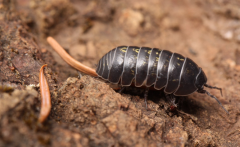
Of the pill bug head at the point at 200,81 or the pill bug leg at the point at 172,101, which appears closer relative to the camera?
the pill bug leg at the point at 172,101

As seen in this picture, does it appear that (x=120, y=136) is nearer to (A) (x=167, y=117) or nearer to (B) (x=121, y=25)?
(A) (x=167, y=117)

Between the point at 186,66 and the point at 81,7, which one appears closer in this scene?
the point at 186,66

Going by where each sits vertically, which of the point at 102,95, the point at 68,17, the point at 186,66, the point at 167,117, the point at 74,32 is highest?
the point at 68,17

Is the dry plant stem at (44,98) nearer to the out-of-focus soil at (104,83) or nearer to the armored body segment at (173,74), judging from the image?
the out-of-focus soil at (104,83)

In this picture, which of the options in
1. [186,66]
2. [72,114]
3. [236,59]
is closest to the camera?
[72,114]

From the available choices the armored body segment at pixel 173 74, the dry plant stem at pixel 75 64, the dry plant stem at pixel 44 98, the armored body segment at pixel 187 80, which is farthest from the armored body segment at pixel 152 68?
the dry plant stem at pixel 44 98

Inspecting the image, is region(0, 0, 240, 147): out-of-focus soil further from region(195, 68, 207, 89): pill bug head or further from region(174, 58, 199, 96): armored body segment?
region(195, 68, 207, 89): pill bug head

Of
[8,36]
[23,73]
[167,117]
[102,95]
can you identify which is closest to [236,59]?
[167,117]
